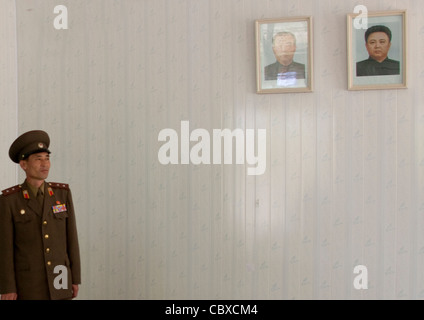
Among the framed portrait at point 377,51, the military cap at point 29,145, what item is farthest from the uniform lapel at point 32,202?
the framed portrait at point 377,51

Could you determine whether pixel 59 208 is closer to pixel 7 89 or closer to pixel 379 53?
pixel 7 89

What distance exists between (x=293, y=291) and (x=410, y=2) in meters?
1.80

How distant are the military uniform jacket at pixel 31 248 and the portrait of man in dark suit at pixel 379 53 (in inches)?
74.9

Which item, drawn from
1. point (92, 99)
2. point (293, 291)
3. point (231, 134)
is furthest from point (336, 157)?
point (92, 99)

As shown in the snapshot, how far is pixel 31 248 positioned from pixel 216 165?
1.20 m

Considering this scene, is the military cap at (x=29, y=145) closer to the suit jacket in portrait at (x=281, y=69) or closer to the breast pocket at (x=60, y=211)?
the breast pocket at (x=60, y=211)

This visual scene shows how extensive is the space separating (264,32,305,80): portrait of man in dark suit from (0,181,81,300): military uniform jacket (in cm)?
150

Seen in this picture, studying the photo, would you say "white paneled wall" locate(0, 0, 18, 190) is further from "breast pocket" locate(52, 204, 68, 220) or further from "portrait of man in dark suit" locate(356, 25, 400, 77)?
"portrait of man in dark suit" locate(356, 25, 400, 77)

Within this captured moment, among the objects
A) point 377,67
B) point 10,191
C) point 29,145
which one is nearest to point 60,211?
point 10,191

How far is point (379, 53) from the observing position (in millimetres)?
3047

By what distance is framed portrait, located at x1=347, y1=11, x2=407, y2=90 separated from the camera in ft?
9.92

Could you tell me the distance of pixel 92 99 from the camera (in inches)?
135

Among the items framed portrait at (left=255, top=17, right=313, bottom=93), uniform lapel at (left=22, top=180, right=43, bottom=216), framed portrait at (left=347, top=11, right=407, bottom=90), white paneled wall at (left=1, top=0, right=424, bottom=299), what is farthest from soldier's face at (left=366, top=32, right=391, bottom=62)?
uniform lapel at (left=22, top=180, right=43, bottom=216)

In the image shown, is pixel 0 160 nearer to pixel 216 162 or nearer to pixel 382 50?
pixel 216 162
